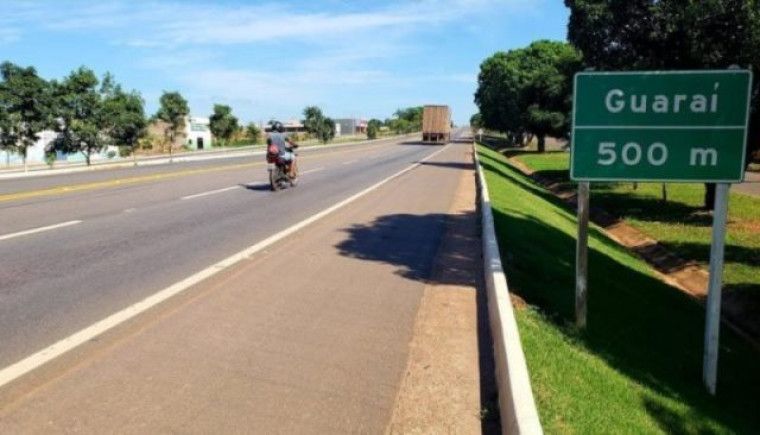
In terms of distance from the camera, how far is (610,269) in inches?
494

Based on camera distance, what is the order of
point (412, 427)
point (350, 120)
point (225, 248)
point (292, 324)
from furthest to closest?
point (350, 120), point (225, 248), point (292, 324), point (412, 427)

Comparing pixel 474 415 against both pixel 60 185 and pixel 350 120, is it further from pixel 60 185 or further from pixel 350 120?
pixel 350 120

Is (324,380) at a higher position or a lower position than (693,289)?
higher

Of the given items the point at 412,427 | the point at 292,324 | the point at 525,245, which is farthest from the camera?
the point at 525,245

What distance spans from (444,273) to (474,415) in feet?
13.8

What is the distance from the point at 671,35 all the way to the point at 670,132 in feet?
50.3

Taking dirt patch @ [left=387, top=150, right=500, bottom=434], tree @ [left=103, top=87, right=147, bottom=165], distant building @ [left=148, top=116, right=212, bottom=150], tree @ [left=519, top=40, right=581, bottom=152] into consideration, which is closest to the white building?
distant building @ [left=148, top=116, right=212, bottom=150]

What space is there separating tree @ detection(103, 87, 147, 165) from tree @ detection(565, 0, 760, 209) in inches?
972

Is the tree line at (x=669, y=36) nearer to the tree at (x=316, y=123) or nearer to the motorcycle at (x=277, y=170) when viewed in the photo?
the motorcycle at (x=277, y=170)

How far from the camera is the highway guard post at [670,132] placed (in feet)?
20.0

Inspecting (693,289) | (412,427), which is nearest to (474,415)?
(412,427)

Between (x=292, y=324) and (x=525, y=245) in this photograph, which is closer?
(x=292, y=324)

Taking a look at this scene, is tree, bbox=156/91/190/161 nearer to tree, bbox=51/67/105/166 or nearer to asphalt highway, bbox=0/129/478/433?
tree, bbox=51/67/105/166

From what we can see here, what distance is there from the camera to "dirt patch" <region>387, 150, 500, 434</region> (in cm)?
413
